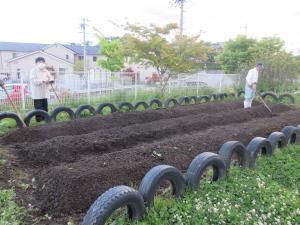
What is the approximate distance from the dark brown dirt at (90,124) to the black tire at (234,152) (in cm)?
353

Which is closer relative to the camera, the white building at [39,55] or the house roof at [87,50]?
the white building at [39,55]

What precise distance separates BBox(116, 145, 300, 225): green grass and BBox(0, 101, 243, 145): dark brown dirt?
12.5 feet

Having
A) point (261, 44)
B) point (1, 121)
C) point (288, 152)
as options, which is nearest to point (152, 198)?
point (288, 152)

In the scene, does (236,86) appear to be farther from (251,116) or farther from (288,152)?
(288,152)

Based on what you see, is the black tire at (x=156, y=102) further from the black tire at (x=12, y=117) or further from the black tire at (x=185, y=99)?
the black tire at (x=12, y=117)

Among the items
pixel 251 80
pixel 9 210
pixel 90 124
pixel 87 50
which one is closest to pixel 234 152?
pixel 9 210

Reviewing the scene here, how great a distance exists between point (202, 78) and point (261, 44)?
12.4 metres

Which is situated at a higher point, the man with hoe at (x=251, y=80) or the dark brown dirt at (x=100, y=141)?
the man with hoe at (x=251, y=80)

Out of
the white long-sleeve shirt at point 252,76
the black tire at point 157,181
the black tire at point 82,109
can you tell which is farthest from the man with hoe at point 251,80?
the black tire at point 157,181

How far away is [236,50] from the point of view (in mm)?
26453

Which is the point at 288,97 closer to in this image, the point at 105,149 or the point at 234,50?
the point at 105,149

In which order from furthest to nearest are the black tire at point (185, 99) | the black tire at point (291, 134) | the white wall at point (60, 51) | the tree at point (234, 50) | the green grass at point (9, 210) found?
the white wall at point (60, 51) → the tree at point (234, 50) → the black tire at point (185, 99) → the black tire at point (291, 134) → the green grass at point (9, 210)

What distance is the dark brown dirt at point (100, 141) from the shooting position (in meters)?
5.05

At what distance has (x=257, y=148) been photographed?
485 centimetres
